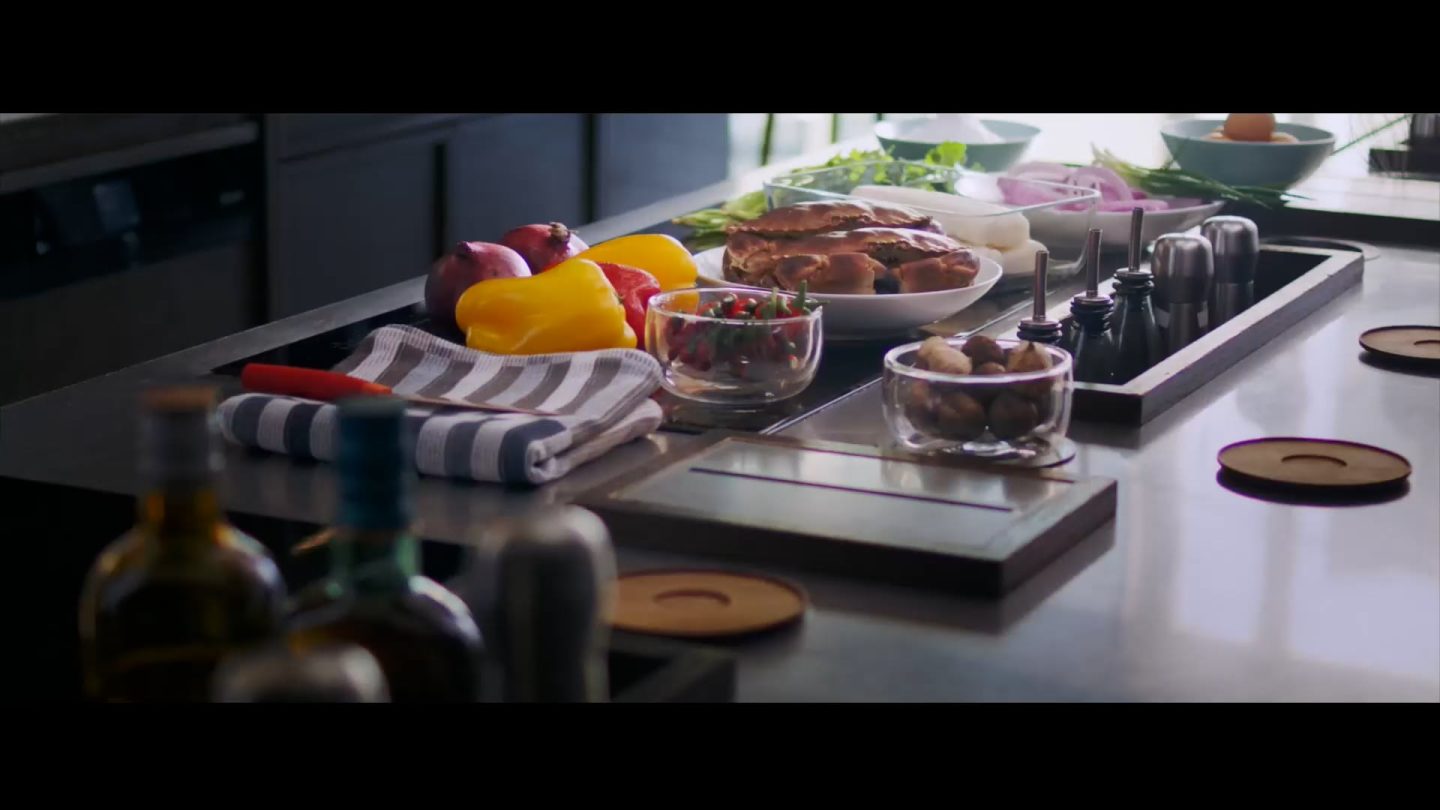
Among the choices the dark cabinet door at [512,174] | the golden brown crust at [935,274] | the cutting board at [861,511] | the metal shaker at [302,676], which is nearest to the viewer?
the metal shaker at [302,676]

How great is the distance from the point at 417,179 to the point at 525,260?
2.30 meters

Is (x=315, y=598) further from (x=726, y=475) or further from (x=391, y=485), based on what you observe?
(x=726, y=475)

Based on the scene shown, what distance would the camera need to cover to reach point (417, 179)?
13.6 feet

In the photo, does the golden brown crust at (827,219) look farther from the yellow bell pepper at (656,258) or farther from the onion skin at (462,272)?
the onion skin at (462,272)

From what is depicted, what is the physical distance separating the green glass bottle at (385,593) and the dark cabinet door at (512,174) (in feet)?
11.8

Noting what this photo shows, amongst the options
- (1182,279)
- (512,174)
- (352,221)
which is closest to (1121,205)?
(1182,279)

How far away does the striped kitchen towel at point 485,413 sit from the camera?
4.68 ft

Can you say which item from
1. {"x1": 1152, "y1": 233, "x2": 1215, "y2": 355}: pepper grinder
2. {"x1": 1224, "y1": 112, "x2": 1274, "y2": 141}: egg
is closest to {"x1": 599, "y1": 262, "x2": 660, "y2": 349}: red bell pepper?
{"x1": 1152, "y1": 233, "x2": 1215, "y2": 355}: pepper grinder

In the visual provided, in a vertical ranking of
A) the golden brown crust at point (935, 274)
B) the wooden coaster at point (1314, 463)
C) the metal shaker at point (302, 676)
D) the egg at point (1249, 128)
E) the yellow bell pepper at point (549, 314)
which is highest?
the egg at point (1249, 128)

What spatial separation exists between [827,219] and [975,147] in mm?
870

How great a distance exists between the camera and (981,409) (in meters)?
1.45

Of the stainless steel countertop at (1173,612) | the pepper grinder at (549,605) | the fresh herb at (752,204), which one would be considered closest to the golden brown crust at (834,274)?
the stainless steel countertop at (1173,612)
